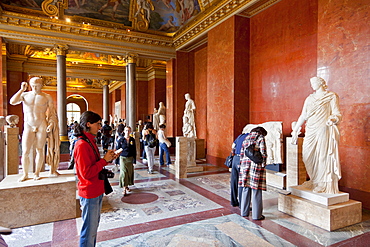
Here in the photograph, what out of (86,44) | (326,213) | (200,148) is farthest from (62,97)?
(326,213)

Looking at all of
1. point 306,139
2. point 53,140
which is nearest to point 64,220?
point 53,140

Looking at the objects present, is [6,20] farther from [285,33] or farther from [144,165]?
[285,33]

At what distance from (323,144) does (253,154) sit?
4.45 feet

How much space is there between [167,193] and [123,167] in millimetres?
1270

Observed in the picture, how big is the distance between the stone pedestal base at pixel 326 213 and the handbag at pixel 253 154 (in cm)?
117

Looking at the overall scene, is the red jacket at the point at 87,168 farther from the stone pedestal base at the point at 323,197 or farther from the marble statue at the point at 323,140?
the marble statue at the point at 323,140

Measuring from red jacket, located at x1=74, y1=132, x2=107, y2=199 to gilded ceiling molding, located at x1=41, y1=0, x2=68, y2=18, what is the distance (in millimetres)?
10764

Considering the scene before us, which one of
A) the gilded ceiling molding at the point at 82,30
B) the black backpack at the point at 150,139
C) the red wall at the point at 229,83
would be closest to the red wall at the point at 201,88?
the gilded ceiling molding at the point at 82,30

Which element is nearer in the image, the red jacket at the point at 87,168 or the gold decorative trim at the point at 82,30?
the red jacket at the point at 87,168

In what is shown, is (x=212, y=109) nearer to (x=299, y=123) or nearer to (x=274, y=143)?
(x=274, y=143)

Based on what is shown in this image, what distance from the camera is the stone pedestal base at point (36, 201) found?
388cm

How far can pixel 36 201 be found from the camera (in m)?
4.05

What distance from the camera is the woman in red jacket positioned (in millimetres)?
2346

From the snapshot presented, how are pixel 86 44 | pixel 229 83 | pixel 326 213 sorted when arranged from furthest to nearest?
1. pixel 86 44
2. pixel 229 83
3. pixel 326 213
